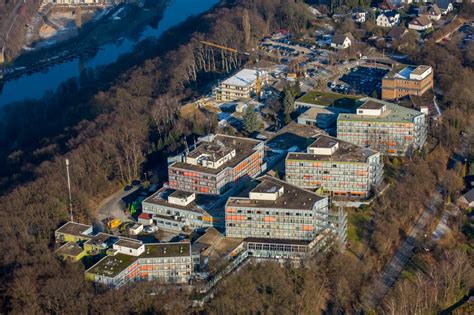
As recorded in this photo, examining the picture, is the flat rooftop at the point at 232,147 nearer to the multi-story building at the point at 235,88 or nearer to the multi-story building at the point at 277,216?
the multi-story building at the point at 277,216

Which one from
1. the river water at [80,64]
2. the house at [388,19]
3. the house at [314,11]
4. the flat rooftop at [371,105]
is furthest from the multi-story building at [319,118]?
the river water at [80,64]

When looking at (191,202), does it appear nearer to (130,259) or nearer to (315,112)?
(130,259)

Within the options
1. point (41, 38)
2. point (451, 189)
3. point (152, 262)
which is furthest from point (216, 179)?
point (41, 38)

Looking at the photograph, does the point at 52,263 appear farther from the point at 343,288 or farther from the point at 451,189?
the point at 451,189

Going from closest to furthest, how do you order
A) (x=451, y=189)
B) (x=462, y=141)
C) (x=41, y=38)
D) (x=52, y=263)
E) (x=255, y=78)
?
(x=52, y=263), (x=451, y=189), (x=462, y=141), (x=255, y=78), (x=41, y=38)

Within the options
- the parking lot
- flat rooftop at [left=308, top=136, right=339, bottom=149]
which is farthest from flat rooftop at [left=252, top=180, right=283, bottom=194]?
the parking lot

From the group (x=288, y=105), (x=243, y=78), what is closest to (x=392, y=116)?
(x=288, y=105)
